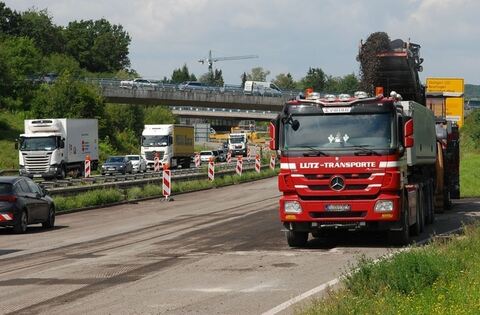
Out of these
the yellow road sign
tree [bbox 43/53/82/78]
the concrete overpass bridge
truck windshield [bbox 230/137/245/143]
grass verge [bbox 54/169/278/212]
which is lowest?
grass verge [bbox 54/169/278/212]

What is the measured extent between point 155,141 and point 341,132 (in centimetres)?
5456

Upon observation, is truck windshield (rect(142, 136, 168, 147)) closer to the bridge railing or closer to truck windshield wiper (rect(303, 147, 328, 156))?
the bridge railing

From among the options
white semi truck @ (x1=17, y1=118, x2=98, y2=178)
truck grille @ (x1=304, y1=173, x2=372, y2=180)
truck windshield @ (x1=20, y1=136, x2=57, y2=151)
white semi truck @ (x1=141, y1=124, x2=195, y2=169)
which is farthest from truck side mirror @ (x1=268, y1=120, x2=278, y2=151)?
white semi truck @ (x1=141, y1=124, x2=195, y2=169)

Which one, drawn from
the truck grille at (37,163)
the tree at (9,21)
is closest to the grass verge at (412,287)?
the truck grille at (37,163)

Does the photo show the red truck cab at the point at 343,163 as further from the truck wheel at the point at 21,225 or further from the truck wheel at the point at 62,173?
the truck wheel at the point at 62,173

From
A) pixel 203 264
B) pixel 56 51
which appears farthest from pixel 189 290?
pixel 56 51

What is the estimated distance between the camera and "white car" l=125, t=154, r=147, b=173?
6781 centimetres

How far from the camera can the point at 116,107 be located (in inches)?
4166

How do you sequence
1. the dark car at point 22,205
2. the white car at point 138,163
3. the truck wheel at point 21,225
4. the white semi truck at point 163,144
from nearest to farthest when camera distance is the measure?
the dark car at point 22,205 → the truck wheel at point 21,225 → the white car at point 138,163 → the white semi truck at point 163,144

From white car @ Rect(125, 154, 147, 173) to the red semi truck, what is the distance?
1946 inches

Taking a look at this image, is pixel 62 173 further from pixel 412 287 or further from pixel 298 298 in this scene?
pixel 412 287

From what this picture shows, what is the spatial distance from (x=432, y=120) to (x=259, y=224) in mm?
5578

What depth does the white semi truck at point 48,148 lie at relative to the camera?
175 feet

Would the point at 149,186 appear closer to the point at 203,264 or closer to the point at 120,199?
the point at 120,199
